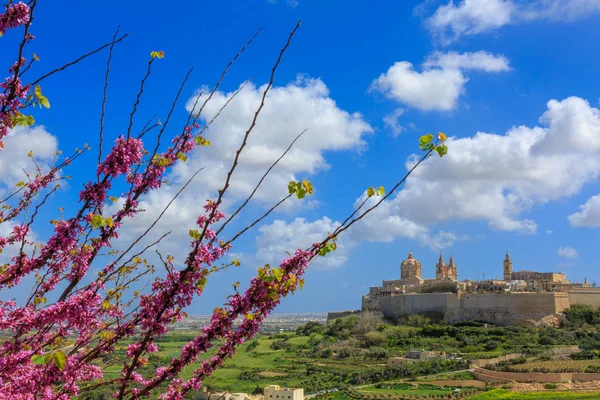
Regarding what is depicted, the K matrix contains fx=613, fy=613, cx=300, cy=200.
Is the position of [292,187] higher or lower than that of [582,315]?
higher

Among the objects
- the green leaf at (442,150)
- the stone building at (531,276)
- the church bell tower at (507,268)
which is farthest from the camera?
the church bell tower at (507,268)

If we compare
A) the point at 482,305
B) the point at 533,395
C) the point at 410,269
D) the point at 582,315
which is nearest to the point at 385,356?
the point at 482,305

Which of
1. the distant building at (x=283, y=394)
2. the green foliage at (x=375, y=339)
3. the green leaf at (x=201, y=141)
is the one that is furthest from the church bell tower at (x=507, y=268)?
the green leaf at (x=201, y=141)

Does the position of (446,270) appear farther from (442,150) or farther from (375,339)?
(442,150)

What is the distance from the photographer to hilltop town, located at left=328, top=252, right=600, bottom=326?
45.7 metres

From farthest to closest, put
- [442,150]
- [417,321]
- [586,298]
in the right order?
[417,321] < [586,298] < [442,150]

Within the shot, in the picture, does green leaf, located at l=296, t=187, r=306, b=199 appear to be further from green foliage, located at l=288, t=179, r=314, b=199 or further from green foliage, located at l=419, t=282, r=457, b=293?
green foliage, located at l=419, t=282, r=457, b=293

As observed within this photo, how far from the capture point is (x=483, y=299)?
158 ft

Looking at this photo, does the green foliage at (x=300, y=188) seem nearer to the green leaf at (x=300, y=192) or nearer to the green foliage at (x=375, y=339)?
the green leaf at (x=300, y=192)

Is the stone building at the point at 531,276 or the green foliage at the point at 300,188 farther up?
the stone building at the point at 531,276

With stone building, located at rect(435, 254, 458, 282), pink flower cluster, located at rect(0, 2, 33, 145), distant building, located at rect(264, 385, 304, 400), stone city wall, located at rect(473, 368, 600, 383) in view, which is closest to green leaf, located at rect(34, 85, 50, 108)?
pink flower cluster, located at rect(0, 2, 33, 145)

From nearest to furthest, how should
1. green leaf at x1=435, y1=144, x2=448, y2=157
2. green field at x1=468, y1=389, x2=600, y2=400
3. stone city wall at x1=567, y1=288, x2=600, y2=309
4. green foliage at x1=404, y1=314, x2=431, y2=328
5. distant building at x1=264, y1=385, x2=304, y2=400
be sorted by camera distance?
green leaf at x1=435, y1=144, x2=448, y2=157, green field at x1=468, y1=389, x2=600, y2=400, distant building at x1=264, y1=385, x2=304, y2=400, stone city wall at x1=567, y1=288, x2=600, y2=309, green foliage at x1=404, y1=314, x2=431, y2=328

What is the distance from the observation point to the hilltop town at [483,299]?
1797 inches

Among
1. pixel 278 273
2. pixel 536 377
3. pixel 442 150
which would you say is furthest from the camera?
pixel 536 377
